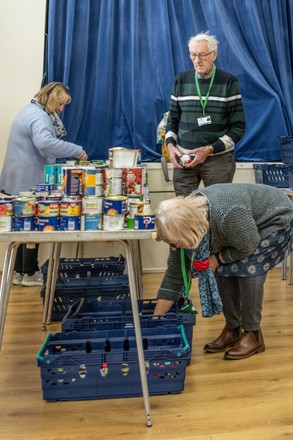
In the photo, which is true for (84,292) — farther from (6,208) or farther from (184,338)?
(6,208)

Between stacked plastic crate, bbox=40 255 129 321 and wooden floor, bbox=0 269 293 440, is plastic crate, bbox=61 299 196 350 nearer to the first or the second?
wooden floor, bbox=0 269 293 440

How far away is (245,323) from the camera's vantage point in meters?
2.60

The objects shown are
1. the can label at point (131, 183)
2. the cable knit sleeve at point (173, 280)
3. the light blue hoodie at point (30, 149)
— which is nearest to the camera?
the can label at point (131, 183)

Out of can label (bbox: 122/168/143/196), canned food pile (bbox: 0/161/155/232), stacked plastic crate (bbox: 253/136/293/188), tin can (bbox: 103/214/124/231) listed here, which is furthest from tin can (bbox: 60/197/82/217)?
stacked plastic crate (bbox: 253/136/293/188)

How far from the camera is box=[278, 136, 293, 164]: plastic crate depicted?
4.03m

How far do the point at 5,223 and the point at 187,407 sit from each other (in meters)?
0.92

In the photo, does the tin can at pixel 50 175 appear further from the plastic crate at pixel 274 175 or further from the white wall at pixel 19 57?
the plastic crate at pixel 274 175

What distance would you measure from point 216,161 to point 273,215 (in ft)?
3.90

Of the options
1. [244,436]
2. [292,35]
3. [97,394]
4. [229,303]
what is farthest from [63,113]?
[244,436]

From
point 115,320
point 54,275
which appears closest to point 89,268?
point 54,275

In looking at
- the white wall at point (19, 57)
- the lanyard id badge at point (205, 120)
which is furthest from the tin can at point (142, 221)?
the white wall at point (19, 57)

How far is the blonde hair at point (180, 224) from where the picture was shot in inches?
83.4

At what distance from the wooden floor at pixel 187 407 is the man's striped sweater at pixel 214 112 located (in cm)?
130

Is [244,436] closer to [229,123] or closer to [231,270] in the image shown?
[231,270]
